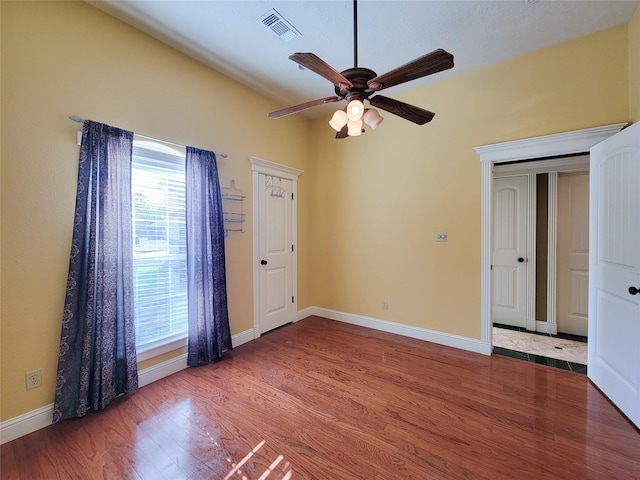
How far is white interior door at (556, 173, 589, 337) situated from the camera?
3.60m

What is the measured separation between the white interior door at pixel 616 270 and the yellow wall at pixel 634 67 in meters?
0.37

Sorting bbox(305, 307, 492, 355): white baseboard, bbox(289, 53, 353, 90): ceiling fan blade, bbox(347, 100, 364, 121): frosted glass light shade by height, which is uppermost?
bbox(289, 53, 353, 90): ceiling fan blade

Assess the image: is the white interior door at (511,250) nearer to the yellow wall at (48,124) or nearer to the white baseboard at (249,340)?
the white baseboard at (249,340)

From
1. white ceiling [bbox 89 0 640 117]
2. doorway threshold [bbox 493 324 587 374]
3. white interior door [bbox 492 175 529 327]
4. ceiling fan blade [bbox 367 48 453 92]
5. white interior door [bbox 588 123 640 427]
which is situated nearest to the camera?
ceiling fan blade [bbox 367 48 453 92]

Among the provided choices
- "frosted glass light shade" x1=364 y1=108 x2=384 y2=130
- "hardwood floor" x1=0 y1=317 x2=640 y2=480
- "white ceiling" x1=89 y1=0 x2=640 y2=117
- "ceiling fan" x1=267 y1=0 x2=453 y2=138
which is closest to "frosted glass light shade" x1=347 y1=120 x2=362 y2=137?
"ceiling fan" x1=267 y1=0 x2=453 y2=138

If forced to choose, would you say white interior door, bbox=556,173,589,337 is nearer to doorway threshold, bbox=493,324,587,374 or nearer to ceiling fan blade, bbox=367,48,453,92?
doorway threshold, bbox=493,324,587,374

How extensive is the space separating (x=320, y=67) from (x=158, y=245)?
7.02 ft

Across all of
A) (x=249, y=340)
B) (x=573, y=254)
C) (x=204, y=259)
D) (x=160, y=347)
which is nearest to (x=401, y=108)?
(x=204, y=259)

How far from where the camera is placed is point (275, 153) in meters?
3.79

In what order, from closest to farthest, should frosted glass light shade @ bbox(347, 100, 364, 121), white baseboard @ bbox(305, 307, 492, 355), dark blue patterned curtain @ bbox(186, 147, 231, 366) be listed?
frosted glass light shade @ bbox(347, 100, 364, 121) < dark blue patterned curtain @ bbox(186, 147, 231, 366) < white baseboard @ bbox(305, 307, 492, 355)

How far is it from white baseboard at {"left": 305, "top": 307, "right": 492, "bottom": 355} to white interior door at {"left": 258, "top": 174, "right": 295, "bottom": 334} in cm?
67

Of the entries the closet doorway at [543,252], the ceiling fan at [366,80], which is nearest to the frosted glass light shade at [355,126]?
the ceiling fan at [366,80]

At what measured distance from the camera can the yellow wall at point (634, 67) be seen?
7.25 feet

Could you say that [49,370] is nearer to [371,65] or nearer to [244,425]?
[244,425]
